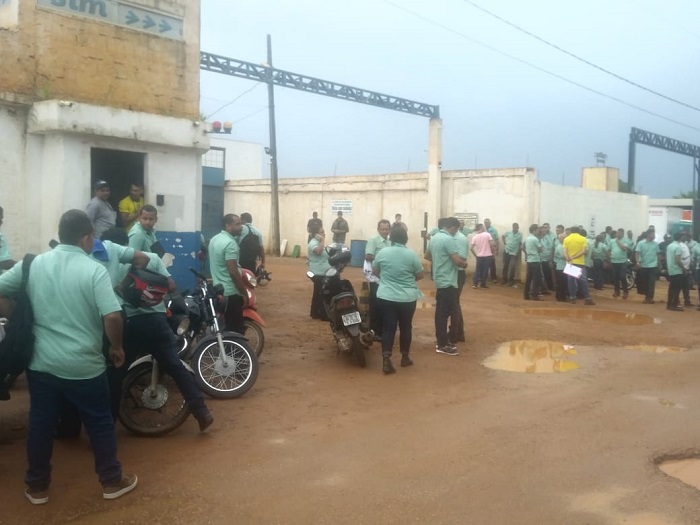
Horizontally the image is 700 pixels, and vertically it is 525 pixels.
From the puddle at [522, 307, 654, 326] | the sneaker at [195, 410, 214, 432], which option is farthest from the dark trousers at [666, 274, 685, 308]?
the sneaker at [195, 410, 214, 432]

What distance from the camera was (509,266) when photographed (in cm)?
1898

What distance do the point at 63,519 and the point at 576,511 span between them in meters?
3.14

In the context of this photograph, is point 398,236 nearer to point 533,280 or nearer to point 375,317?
point 375,317

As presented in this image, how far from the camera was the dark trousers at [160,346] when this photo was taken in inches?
214

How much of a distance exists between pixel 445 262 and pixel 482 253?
881cm

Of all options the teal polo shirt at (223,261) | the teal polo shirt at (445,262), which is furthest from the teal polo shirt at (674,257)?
the teal polo shirt at (223,261)

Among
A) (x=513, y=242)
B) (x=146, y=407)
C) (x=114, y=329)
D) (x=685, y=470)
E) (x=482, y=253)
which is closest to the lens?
(x=114, y=329)

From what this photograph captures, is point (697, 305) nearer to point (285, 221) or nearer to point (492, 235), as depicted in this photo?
point (492, 235)

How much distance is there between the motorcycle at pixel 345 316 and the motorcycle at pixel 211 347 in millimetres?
1598

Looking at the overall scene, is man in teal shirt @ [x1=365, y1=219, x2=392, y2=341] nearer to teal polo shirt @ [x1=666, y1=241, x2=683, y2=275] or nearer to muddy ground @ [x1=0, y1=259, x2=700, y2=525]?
muddy ground @ [x1=0, y1=259, x2=700, y2=525]

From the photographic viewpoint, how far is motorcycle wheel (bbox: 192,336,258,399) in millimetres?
6566

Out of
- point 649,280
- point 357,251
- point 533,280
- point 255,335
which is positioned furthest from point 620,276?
point 255,335

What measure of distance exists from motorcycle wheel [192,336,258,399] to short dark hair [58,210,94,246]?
7.71ft

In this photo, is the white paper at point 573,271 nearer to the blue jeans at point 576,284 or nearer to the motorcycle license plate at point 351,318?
the blue jeans at point 576,284
